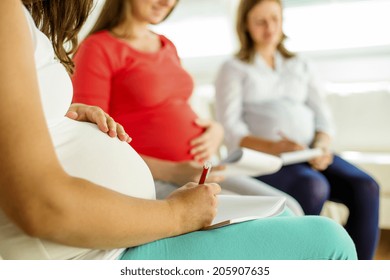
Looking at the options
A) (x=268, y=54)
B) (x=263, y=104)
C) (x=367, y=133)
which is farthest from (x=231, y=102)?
(x=367, y=133)

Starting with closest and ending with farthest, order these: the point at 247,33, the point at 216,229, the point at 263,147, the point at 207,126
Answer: the point at 216,229 < the point at 207,126 < the point at 263,147 < the point at 247,33

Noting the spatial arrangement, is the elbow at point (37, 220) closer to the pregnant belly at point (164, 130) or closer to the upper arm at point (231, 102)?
the pregnant belly at point (164, 130)

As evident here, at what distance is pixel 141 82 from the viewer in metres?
0.73

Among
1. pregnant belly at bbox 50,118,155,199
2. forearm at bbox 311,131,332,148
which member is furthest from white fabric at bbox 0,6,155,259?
forearm at bbox 311,131,332,148

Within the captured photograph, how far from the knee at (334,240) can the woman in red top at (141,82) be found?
208 millimetres

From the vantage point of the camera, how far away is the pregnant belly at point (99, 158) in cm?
48

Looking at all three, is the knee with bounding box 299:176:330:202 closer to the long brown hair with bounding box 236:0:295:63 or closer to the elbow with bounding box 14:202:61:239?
the long brown hair with bounding box 236:0:295:63

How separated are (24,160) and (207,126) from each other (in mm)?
560

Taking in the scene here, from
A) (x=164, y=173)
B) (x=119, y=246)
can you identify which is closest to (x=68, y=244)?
(x=119, y=246)

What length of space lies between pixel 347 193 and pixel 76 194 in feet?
3.22

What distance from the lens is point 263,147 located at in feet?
3.93

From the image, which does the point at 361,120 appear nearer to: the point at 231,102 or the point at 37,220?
the point at 231,102

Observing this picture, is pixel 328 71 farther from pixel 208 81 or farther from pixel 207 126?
pixel 207 126

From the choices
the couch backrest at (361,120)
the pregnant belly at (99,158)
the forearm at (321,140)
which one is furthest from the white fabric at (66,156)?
the couch backrest at (361,120)
